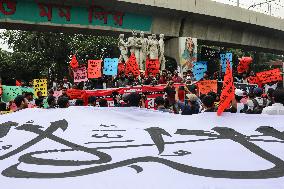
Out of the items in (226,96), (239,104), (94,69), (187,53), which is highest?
(187,53)

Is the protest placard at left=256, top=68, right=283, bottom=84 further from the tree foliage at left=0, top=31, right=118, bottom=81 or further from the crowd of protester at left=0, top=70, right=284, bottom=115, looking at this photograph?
the tree foliage at left=0, top=31, right=118, bottom=81

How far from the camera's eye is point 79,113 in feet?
14.7

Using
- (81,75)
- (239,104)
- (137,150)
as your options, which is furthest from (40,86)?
(137,150)

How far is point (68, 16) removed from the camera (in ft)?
72.7

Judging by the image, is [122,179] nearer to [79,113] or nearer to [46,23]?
[79,113]

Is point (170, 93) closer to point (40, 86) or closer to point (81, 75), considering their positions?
point (40, 86)

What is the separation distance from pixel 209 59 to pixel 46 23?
8434 mm

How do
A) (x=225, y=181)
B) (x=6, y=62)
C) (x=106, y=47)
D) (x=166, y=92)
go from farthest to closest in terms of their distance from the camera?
(x=106, y=47) < (x=6, y=62) < (x=166, y=92) < (x=225, y=181)

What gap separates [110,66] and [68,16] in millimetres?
7681

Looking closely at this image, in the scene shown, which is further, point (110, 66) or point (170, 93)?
point (110, 66)

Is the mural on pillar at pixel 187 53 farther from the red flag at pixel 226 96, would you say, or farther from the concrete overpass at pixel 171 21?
the red flag at pixel 226 96

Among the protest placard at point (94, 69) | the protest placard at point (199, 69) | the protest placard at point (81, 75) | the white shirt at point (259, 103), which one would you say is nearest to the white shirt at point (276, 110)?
the white shirt at point (259, 103)

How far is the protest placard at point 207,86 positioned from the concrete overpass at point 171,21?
11671 millimetres

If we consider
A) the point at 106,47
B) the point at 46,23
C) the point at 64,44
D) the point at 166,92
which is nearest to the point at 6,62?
the point at 64,44
